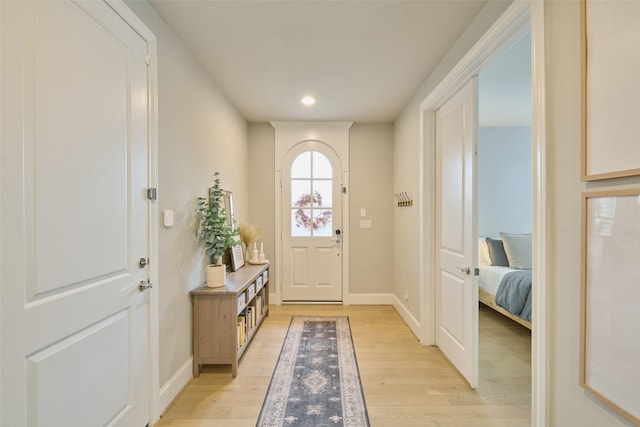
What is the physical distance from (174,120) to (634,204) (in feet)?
8.00

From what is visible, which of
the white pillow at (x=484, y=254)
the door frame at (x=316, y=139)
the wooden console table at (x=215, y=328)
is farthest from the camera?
the door frame at (x=316, y=139)

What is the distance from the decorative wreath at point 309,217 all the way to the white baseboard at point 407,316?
56.9 inches

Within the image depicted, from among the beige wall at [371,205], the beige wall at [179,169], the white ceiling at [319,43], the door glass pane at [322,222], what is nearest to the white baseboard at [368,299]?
the beige wall at [371,205]

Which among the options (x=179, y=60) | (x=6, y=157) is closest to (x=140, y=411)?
(x=6, y=157)

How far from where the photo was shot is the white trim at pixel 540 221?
4.47ft

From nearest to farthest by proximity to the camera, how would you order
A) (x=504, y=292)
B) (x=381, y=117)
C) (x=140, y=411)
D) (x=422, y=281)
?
(x=140, y=411), (x=422, y=281), (x=504, y=292), (x=381, y=117)

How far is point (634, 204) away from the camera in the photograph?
0.98 metres

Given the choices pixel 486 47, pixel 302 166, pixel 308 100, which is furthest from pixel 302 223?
pixel 486 47

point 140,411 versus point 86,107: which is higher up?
point 86,107

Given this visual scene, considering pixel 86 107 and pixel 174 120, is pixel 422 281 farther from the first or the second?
pixel 86 107

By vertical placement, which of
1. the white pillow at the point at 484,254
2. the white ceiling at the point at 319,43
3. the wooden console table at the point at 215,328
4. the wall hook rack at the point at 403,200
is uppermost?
the white ceiling at the point at 319,43

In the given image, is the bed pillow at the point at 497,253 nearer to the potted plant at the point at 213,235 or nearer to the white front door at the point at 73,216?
the potted plant at the point at 213,235

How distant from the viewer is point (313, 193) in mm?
4391

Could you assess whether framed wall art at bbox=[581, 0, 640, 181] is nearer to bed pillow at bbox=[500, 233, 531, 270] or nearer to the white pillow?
bed pillow at bbox=[500, 233, 531, 270]
